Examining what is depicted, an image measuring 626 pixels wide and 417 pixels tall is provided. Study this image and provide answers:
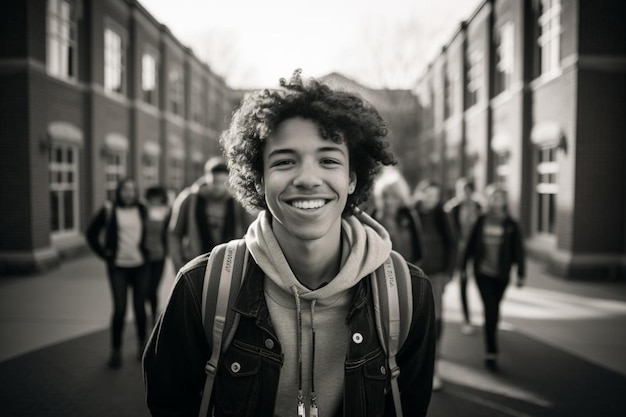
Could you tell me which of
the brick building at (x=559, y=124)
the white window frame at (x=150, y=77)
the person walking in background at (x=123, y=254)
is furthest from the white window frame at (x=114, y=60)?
the brick building at (x=559, y=124)

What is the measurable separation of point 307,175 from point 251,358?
2.06ft

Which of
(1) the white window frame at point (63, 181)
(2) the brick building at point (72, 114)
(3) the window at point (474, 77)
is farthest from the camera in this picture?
(3) the window at point (474, 77)

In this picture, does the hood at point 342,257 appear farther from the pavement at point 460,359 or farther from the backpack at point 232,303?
the pavement at point 460,359

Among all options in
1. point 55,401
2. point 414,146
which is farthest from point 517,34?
point 414,146

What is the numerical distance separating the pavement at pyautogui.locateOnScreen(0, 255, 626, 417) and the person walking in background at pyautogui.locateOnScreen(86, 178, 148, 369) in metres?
0.41

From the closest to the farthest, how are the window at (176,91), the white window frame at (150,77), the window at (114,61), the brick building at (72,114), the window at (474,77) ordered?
1. the brick building at (72,114)
2. the window at (114,61)
3. the window at (474,77)
4. the white window frame at (150,77)
5. the window at (176,91)

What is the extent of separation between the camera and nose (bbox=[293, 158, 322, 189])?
1.64 meters

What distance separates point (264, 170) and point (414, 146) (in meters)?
33.4

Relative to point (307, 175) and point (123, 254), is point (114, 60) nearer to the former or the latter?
point (123, 254)

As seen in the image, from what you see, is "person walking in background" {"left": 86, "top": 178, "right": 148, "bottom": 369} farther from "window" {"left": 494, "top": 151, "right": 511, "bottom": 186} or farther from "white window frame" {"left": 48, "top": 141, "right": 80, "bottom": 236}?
"window" {"left": 494, "top": 151, "right": 511, "bottom": 186}

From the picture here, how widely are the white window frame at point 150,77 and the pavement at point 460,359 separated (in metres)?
11.7

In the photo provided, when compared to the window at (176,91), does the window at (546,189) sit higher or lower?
lower

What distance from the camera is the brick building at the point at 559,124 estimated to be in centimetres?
1001

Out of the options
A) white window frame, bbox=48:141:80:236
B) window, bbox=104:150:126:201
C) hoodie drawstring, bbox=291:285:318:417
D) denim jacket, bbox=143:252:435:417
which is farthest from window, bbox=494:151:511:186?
hoodie drawstring, bbox=291:285:318:417
